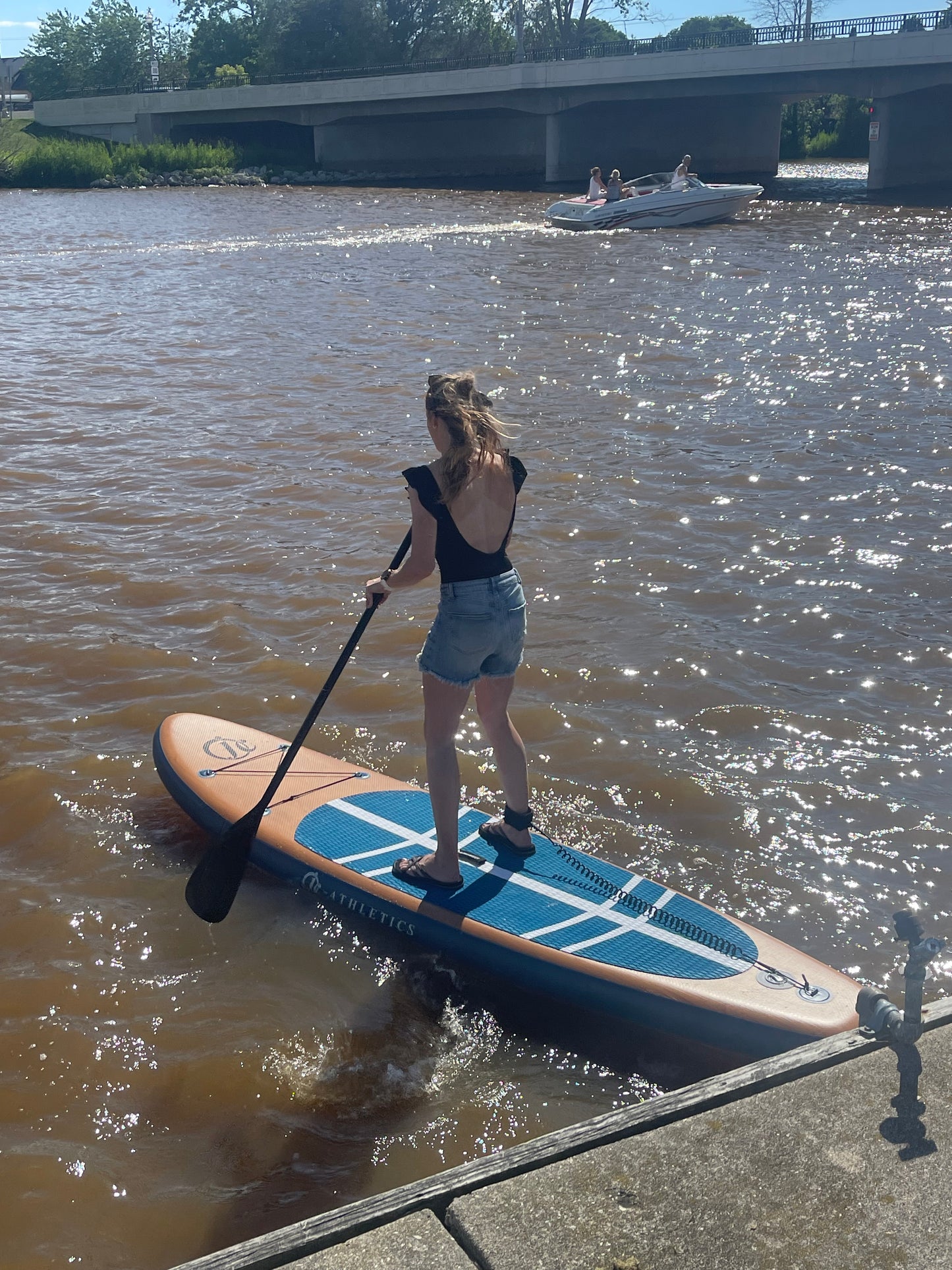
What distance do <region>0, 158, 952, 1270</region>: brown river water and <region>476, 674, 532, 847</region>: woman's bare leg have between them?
607 mm

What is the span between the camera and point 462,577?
3.60m

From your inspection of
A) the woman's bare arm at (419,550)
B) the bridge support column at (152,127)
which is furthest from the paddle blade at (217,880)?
the bridge support column at (152,127)

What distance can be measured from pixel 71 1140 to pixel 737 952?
2.05m

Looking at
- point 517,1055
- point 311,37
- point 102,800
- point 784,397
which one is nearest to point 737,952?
point 517,1055

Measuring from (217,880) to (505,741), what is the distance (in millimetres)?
1126

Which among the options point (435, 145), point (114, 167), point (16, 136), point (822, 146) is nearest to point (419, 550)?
point (114, 167)

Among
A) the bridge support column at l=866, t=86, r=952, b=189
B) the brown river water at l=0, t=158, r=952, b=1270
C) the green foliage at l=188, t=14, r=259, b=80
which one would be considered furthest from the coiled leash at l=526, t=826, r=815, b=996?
the green foliage at l=188, t=14, r=259, b=80

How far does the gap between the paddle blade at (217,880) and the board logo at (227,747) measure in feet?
2.82

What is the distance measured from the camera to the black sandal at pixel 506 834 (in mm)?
4133

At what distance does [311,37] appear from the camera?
2677 inches

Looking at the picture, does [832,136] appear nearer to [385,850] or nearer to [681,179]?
[681,179]

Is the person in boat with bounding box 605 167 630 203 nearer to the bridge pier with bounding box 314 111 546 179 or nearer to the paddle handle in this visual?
the bridge pier with bounding box 314 111 546 179

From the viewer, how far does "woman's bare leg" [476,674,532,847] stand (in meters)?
3.84

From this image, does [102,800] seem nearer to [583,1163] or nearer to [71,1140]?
[71,1140]
